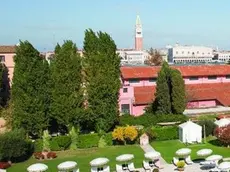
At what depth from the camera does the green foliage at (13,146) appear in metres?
33.7

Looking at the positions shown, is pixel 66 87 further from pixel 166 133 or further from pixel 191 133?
pixel 191 133

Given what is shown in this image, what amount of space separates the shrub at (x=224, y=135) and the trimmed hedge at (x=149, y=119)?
8.23m

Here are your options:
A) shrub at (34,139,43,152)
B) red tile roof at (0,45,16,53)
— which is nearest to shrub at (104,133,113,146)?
shrub at (34,139,43,152)

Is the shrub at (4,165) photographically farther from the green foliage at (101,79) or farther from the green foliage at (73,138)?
the green foliage at (101,79)

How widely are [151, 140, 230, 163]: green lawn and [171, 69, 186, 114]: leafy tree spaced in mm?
6861

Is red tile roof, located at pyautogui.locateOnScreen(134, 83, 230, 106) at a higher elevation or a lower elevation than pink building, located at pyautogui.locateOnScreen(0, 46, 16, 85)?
lower

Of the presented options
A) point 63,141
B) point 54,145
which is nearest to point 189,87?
point 63,141

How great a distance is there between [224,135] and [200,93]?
21.7m

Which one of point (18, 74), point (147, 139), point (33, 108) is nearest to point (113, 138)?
point (147, 139)

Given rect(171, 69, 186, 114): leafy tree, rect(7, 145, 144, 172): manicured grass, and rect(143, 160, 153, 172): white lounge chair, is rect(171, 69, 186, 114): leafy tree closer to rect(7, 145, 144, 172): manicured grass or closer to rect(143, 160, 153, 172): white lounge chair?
rect(7, 145, 144, 172): manicured grass

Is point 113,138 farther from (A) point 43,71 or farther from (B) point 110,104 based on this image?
(A) point 43,71

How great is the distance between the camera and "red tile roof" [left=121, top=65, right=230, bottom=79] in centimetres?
5856

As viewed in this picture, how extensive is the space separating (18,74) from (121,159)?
15.1m

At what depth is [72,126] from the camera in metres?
40.9
